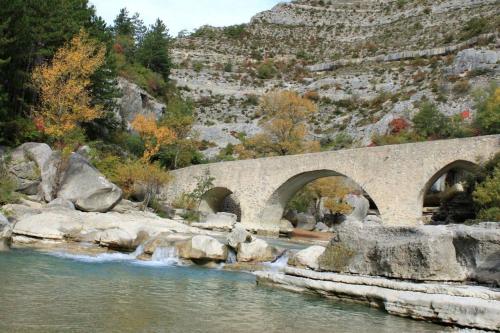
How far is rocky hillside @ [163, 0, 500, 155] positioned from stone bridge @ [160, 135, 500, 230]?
14.9m

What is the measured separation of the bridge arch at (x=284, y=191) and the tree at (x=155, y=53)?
25.9 meters

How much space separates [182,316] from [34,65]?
958 inches

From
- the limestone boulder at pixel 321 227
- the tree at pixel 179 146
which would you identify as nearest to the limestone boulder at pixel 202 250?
the tree at pixel 179 146

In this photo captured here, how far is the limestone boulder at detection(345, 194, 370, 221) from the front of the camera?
38250mm

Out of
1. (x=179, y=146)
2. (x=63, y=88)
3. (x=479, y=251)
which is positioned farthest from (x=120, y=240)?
(x=179, y=146)

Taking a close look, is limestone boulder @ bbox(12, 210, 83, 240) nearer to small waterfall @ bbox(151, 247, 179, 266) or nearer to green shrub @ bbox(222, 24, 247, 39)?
small waterfall @ bbox(151, 247, 179, 266)

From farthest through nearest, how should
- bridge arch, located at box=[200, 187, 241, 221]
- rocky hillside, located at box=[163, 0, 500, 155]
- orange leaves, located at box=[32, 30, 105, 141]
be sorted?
rocky hillside, located at box=[163, 0, 500, 155], bridge arch, located at box=[200, 187, 241, 221], orange leaves, located at box=[32, 30, 105, 141]

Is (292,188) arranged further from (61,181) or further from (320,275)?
(320,275)

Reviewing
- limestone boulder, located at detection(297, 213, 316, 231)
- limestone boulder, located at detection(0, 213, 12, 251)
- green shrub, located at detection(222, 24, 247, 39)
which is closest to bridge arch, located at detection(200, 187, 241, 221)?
limestone boulder, located at detection(297, 213, 316, 231)

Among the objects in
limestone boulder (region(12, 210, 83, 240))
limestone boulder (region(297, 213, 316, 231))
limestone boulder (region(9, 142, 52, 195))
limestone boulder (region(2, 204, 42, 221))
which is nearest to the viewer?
limestone boulder (region(12, 210, 83, 240))

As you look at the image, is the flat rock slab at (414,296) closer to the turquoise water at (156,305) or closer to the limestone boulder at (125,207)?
the turquoise water at (156,305)

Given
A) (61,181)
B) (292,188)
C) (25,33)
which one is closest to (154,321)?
(61,181)

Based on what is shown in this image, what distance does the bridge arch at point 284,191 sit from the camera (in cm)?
2854

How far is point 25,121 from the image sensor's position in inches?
999
